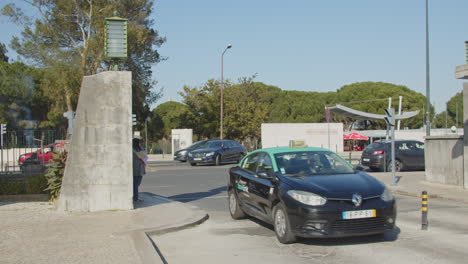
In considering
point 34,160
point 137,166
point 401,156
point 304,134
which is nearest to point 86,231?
point 137,166

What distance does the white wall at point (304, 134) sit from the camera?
145ft

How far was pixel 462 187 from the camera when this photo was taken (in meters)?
15.4

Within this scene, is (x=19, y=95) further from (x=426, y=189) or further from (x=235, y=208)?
(x=235, y=208)

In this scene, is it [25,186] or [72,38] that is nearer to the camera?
[25,186]

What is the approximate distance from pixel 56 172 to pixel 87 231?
11.1 feet

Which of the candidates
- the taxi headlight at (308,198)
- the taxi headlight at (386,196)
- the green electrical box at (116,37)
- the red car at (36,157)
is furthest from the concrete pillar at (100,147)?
the taxi headlight at (386,196)

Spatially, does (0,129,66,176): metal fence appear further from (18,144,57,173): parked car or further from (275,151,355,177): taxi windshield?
(275,151,355,177): taxi windshield

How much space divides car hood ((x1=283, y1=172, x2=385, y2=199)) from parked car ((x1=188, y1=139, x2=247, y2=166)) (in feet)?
69.8

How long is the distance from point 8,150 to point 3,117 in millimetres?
37533

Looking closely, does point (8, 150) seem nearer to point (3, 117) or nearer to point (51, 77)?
point (51, 77)

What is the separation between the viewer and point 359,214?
23.8 feet

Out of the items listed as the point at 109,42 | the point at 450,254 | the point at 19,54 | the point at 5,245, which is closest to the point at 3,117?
the point at 19,54

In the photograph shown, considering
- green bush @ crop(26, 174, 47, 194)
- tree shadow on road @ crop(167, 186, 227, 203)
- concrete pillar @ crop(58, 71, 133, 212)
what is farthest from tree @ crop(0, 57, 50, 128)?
concrete pillar @ crop(58, 71, 133, 212)

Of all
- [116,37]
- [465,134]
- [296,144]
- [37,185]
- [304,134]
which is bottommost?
[37,185]
